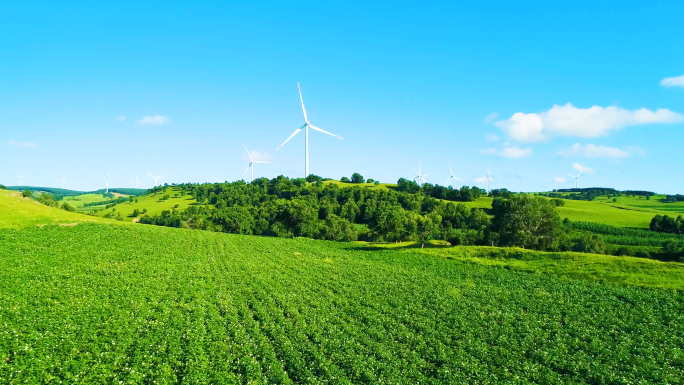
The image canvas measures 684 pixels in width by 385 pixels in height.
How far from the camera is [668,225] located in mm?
117250

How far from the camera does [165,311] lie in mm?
26312

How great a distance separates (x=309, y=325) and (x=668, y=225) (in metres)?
146

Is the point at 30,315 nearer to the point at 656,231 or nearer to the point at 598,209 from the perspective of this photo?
the point at 656,231

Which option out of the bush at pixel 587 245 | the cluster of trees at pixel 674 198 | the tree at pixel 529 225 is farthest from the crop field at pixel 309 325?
the cluster of trees at pixel 674 198

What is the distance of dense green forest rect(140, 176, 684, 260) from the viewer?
79938mm

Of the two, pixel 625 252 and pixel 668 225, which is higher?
pixel 668 225

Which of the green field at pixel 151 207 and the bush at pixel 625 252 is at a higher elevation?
the green field at pixel 151 207

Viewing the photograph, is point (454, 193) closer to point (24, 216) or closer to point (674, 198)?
point (674, 198)

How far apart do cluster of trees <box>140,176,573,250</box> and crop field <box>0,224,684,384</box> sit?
3798 centimetres

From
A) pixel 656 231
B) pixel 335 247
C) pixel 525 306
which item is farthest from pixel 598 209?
pixel 525 306

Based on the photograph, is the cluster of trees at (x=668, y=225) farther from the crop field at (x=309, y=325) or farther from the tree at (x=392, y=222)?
the crop field at (x=309, y=325)

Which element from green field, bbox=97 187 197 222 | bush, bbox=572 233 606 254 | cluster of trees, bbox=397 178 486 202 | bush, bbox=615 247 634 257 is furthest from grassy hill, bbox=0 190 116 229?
cluster of trees, bbox=397 178 486 202

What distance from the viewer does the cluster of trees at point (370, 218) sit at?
261 feet

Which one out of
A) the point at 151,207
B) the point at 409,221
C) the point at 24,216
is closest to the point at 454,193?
the point at 409,221
